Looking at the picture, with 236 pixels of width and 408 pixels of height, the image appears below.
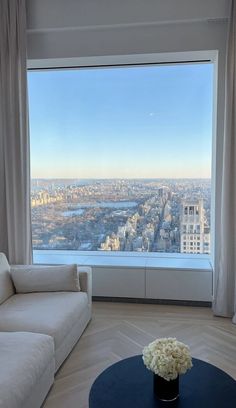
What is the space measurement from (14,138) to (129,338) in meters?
2.45

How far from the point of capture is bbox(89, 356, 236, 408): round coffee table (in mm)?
1714

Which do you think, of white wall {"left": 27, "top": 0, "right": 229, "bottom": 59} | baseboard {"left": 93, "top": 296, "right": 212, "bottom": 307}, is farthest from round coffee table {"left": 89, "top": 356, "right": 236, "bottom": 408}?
white wall {"left": 27, "top": 0, "right": 229, "bottom": 59}

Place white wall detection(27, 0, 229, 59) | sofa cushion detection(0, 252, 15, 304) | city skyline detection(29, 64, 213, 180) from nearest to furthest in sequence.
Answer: sofa cushion detection(0, 252, 15, 304) < white wall detection(27, 0, 229, 59) < city skyline detection(29, 64, 213, 180)

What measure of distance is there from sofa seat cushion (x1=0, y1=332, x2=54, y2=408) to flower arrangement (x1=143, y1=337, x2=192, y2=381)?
683mm

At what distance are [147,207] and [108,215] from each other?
0.51 metres

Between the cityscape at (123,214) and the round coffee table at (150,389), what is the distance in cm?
238

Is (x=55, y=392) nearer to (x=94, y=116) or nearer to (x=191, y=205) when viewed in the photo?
(x=191, y=205)

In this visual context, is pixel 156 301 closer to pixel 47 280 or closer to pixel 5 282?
pixel 47 280

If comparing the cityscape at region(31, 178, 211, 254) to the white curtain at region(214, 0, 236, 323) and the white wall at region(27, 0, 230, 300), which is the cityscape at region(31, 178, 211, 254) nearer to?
the white wall at region(27, 0, 230, 300)

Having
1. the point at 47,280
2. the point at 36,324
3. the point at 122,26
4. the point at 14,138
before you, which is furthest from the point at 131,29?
the point at 36,324

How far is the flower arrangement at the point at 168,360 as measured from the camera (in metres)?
1.69

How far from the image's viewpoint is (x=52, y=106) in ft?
14.9

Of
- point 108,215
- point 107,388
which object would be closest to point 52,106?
point 108,215

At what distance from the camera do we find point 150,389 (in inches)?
72.2
